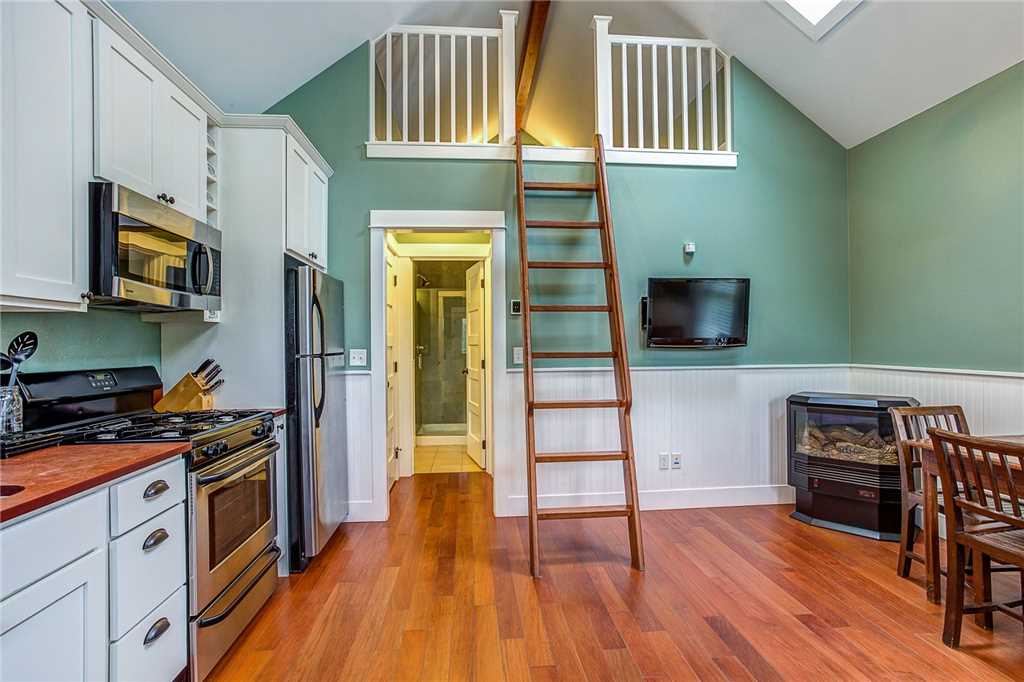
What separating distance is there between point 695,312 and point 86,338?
3454 mm

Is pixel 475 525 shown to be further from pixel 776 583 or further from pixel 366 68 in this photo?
pixel 366 68

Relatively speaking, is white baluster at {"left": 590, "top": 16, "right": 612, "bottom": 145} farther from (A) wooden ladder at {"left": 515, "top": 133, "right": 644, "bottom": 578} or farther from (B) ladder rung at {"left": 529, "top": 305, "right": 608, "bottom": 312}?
Answer: (B) ladder rung at {"left": 529, "top": 305, "right": 608, "bottom": 312}

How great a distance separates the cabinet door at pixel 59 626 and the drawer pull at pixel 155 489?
0.66 feet

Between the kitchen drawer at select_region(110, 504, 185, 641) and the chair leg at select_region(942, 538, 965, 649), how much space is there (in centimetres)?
283

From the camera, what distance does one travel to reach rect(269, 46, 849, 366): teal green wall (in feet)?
11.5

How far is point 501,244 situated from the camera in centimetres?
358

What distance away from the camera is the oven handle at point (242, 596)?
1.83m

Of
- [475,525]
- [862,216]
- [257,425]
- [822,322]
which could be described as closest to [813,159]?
[862,216]

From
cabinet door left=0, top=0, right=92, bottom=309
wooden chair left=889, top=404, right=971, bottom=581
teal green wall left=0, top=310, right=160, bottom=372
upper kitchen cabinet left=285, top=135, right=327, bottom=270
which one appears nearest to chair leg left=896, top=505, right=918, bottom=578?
wooden chair left=889, top=404, right=971, bottom=581

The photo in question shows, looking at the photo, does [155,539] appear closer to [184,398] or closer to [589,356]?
[184,398]

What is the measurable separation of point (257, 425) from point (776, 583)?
2620 mm

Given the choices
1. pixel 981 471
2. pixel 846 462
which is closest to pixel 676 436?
pixel 846 462

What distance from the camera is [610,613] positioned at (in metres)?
2.27

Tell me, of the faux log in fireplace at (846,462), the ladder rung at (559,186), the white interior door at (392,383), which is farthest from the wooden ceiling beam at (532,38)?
the faux log in fireplace at (846,462)
